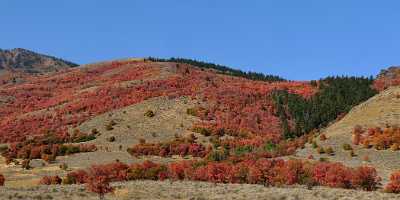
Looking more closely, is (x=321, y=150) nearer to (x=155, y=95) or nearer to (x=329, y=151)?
(x=329, y=151)

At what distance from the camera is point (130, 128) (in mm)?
138500

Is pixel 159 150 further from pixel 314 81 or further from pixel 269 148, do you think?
pixel 314 81

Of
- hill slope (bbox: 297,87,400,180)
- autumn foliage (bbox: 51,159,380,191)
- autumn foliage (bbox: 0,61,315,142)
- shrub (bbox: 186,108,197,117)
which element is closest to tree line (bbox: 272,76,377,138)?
autumn foliage (bbox: 0,61,315,142)

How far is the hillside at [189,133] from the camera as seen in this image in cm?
7119

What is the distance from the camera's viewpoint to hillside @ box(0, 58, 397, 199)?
2803 inches

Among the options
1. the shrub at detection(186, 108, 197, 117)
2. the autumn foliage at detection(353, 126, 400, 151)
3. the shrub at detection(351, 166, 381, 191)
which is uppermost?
the shrub at detection(186, 108, 197, 117)

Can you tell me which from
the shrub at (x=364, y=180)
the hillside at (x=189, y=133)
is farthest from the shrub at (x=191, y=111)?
the shrub at (x=364, y=180)

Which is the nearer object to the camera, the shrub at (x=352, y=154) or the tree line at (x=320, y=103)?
the shrub at (x=352, y=154)

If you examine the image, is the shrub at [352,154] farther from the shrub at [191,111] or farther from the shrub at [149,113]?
the shrub at [191,111]

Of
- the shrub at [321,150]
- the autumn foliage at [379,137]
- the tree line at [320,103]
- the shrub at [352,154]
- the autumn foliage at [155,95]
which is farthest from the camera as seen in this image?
the autumn foliage at [155,95]

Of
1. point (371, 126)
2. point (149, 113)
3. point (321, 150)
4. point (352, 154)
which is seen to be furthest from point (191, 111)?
point (352, 154)

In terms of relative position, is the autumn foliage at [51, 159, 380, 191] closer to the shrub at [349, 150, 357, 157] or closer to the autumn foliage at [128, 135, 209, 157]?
the shrub at [349, 150, 357, 157]

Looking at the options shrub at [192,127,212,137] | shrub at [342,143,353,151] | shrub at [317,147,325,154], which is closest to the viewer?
shrub at [342,143,353,151]

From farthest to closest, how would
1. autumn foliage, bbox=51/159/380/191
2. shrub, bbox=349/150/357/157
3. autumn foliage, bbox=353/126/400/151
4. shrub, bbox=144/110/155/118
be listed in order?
shrub, bbox=144/110/155/118 → autumn foliage, bbox=353/126/400/151 → shrub, bbox=349/150/357/157 → autumn foliage, bbox=51/159/380/191
